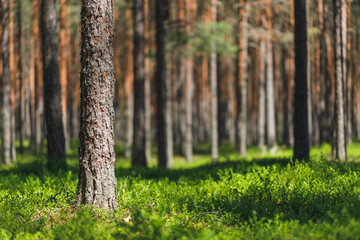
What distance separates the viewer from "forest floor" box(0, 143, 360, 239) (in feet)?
13.8

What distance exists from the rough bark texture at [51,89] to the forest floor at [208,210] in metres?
2.01

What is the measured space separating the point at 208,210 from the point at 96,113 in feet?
7.32

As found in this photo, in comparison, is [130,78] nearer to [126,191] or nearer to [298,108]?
[298,108]

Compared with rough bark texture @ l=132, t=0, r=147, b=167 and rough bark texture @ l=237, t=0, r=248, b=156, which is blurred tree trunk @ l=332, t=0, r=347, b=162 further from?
rough bark texture @ l=237, t=0, r=248, b=156

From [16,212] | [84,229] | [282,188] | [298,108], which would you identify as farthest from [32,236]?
[298,108]

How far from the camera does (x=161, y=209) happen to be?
204 inches

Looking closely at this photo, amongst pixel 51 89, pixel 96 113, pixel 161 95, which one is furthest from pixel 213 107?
pixel 96 113

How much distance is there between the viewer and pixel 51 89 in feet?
30.8

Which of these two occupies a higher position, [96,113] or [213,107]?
[96,113]

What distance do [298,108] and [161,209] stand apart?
4.98 meters

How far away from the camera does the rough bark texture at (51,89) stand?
9.35 meters

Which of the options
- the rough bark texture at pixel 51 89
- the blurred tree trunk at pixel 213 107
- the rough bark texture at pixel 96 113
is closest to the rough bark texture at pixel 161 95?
the blurred tree trunk at pixel 213 107

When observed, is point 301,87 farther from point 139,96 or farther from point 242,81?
point 242,81

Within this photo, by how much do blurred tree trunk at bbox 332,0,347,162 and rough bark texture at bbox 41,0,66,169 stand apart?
302 inches
